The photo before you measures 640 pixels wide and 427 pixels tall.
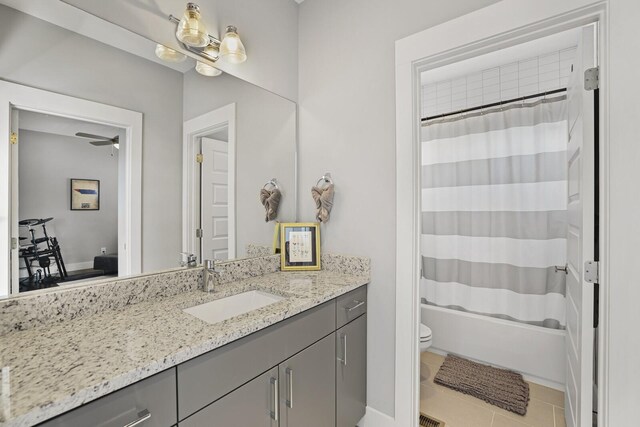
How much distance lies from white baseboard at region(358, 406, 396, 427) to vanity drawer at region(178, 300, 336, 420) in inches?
28.0

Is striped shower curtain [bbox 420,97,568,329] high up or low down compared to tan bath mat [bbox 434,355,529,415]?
up

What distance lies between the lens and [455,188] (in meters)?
2.62

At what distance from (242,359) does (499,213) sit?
2288 mm

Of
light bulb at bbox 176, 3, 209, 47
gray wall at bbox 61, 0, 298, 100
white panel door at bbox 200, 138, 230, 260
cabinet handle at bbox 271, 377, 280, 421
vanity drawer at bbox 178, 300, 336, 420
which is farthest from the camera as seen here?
white panel door at bbox 200, 138, 230, 260

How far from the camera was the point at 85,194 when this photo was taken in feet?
3.68

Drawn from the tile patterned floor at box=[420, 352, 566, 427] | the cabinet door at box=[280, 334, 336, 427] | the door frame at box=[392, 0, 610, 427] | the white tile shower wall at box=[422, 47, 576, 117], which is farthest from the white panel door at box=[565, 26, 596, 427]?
the white tile shower wall at box=[422, 47, 576, 117]

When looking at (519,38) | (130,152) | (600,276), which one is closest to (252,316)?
(130,152)

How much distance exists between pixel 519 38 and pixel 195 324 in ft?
5.70

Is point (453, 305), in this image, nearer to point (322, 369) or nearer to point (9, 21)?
point (322, 369)

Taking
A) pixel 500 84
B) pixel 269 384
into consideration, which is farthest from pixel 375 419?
pixel 500 84

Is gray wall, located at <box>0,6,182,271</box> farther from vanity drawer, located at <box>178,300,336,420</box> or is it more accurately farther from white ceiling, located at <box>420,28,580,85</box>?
white ceiling, located at <box>420,28,580,85</box>

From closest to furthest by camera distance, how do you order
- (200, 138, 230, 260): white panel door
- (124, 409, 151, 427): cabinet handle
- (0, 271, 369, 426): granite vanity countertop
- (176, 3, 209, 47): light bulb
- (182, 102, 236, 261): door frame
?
(0, 271, 369, 426): granite vanity countertop < (124, 409, 151, 427): cabinet handle < (176, 3, 209, 47): light bulb < (182, 102, 236, 261): door frame < (200, 138, 230, 260): white panel door

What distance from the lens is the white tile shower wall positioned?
2308 millimetres

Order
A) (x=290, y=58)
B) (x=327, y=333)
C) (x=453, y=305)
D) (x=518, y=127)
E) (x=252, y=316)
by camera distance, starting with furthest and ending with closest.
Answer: (x=453, y=305)
(x=518, y=127)
(x=290, y=58)
(x=327, y=333)
(x=252, y=316)
